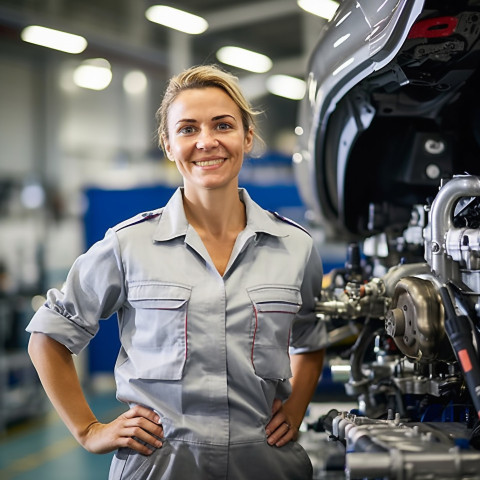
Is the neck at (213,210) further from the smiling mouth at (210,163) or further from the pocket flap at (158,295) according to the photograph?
the pocket flap at (158,295)

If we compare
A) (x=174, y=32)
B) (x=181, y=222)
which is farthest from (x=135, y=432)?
(x=174, y=32)

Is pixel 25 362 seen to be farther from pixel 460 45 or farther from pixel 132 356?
pixel 460 45

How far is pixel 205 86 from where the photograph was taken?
1.72m

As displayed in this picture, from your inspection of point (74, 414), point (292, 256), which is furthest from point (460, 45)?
point (74, 414)

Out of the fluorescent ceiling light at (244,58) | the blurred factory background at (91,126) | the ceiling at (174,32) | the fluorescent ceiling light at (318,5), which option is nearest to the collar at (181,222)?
the blurred factory background at (91,126)

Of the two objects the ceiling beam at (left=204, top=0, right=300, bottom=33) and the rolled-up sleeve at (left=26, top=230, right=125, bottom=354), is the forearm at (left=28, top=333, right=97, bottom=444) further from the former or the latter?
the ceiling beam at (left=204, top=0, right=300, bottom=33)

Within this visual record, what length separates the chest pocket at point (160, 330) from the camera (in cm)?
158

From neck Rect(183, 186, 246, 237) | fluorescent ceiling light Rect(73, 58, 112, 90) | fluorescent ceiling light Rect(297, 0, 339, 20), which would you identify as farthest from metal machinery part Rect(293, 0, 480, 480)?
fluorescent ceiling light Rect(73, 58, 112, 90)

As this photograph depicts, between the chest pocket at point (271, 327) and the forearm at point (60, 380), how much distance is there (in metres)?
0.46

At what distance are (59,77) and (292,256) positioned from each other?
10158mm

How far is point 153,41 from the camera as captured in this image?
37.3 feet

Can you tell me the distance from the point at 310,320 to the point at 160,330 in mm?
515

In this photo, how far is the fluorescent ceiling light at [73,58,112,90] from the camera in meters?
8.33

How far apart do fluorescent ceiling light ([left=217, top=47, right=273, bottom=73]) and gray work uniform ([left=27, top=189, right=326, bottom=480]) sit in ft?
22.9
